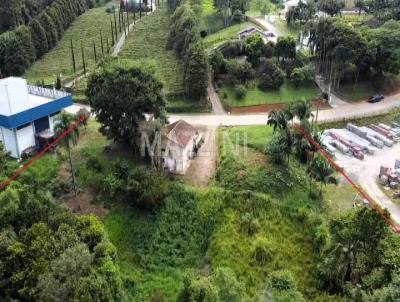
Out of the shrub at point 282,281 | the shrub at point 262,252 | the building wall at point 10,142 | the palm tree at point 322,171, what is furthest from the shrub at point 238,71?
the shrub at point 282,281

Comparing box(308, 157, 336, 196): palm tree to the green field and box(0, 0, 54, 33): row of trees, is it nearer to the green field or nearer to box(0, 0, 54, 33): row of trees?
the green field

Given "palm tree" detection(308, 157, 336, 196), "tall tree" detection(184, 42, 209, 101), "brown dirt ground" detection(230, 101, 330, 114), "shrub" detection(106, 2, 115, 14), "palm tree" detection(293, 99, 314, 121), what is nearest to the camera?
"palm tree" detection(308, 157, 336, 196)

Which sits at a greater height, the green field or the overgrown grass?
the green field

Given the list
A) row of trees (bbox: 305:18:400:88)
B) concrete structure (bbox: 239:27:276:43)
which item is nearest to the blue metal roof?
concrete structure (bbox: 239:27:276:43)

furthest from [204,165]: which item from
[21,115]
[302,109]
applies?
[21,115]

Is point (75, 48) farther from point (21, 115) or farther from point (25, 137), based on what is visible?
point (21, 115)

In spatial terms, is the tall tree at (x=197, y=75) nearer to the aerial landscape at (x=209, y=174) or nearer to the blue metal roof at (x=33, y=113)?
the aerial landscape at (x=209, y=174)
